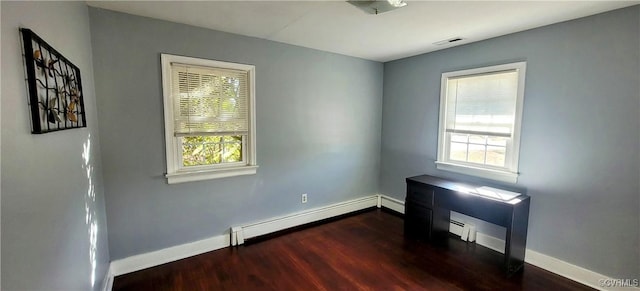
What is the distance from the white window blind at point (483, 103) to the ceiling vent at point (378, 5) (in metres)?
1.61

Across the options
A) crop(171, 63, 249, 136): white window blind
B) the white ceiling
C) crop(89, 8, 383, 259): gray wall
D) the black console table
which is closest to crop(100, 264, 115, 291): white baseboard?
crop(89, 8, 383, 259): gray wall

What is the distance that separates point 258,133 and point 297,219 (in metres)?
1.27

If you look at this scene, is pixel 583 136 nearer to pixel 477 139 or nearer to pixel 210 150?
pixel 477 139

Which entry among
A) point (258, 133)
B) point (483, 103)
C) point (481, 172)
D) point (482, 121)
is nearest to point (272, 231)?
point (258, 133)

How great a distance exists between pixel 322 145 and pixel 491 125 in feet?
6.70

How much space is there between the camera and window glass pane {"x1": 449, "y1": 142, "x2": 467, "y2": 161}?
334 centimetres

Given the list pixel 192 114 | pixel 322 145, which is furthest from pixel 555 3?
pixel 192 114

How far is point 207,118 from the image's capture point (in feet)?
9.13

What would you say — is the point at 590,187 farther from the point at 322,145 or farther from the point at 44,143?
the point at 44,143

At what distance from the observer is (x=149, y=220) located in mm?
2574

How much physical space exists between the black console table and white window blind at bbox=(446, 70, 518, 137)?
694 millimetres

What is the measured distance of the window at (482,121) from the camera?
2818 millimetres

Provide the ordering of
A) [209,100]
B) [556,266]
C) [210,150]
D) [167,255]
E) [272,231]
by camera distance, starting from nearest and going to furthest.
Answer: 1. [556,266]
2. [167,255]
3. [209,100]
4. [210,150]
5. [272,231]

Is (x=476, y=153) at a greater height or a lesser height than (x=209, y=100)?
lesser
